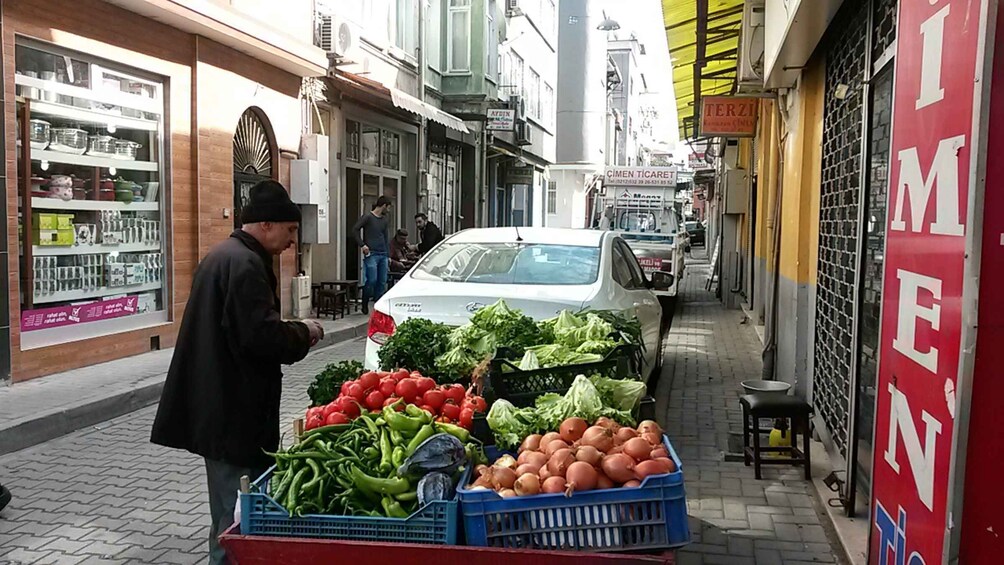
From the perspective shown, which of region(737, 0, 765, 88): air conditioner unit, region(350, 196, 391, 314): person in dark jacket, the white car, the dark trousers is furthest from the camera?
region(350, 196, 391, 314): person in dark jacket

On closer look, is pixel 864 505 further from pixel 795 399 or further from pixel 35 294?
pixel 35 294

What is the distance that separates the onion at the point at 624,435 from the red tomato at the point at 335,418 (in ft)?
4.11

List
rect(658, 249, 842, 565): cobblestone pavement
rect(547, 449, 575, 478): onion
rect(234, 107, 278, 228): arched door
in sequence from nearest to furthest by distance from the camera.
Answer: rect(547, 449, 575, 478): onion < rect(658, 249, 842, 565): cobblestone pavement < rect(234, 107, 278, 228): arched door

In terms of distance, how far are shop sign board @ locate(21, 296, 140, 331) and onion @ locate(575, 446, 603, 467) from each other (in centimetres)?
726

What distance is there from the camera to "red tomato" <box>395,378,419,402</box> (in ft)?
13.1

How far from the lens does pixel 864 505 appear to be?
497 cm

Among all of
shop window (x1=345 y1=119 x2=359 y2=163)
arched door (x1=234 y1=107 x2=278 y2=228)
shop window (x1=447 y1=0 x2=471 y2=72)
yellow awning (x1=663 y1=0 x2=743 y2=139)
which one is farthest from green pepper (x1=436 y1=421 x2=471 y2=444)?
shop window (x1=447 y1=0 x2=471 y2=72)

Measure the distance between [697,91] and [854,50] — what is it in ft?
42.9

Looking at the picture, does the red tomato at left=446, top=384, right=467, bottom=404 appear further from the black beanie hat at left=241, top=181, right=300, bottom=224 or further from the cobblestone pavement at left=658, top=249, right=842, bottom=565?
the cobblestone pavement at left=658, top=249, right=842, bottom=565

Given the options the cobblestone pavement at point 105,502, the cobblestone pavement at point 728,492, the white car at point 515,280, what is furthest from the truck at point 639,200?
the cobblestone pavement at point 105,502

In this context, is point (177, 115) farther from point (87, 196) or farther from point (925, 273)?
point (925, 273)

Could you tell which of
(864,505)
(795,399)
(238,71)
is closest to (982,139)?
(864,505)

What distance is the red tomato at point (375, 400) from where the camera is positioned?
3931mm

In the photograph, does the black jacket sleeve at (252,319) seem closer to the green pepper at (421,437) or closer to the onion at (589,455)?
the green pepper at (421,437)
